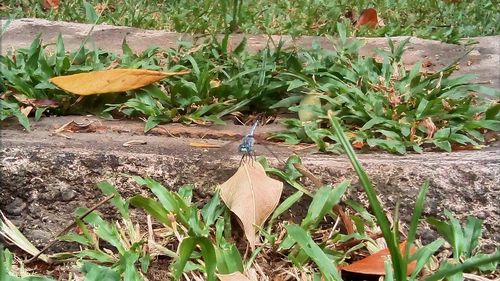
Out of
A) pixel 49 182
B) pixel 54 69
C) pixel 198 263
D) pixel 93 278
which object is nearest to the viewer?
pixel 93 278

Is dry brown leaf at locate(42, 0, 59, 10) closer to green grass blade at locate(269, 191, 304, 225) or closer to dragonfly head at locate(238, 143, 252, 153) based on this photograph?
dragonfly head at locate(238, 143, 252, 153)

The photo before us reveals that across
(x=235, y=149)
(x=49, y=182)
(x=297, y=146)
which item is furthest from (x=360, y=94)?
(x=49, y=182)

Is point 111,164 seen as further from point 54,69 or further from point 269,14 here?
point 269,14

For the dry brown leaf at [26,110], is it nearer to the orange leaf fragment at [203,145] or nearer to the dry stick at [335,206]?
the orange leaf fragment at [203,145]

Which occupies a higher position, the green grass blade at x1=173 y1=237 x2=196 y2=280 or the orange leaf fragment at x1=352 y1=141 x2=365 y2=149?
the orange leaf fragment at x1=352 y1=141 x2=365 y2=149

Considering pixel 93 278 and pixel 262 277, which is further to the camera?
pixel 262 277

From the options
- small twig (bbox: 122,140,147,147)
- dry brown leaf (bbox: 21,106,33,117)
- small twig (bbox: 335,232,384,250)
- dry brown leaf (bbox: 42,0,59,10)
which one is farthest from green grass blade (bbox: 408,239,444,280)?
dry brown leaf (bbox: 42,0,59,10)

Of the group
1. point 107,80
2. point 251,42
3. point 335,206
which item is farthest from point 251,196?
point 251,42
